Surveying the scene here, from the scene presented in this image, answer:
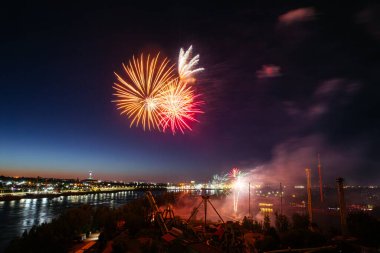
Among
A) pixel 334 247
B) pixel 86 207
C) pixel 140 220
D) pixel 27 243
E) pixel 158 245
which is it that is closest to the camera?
pixel 334 247

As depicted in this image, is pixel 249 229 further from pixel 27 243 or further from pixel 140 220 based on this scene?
pixel 27 243

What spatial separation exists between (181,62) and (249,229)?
1759 cm

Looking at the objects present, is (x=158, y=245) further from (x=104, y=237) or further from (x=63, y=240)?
(x=63, y=240)

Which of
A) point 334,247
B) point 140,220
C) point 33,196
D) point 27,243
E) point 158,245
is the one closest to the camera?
point 334,247

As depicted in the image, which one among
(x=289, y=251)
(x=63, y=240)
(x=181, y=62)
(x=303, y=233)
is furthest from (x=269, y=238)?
(x=63, y=240)

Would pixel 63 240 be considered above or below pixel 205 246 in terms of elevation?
below

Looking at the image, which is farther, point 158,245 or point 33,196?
point 33,196

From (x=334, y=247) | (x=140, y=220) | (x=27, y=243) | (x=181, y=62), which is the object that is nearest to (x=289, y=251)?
(x=334, y=247)

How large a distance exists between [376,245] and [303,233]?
475 centimetres

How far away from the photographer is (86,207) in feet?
133

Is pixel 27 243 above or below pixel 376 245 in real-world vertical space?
below

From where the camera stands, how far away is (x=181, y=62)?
19688 millimetres

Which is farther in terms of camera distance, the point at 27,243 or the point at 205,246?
the point at 27,243

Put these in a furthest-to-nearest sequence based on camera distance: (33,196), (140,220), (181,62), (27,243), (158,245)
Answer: (33,196) < (140,220) < (27,243) < (181,62) < (158,245)
